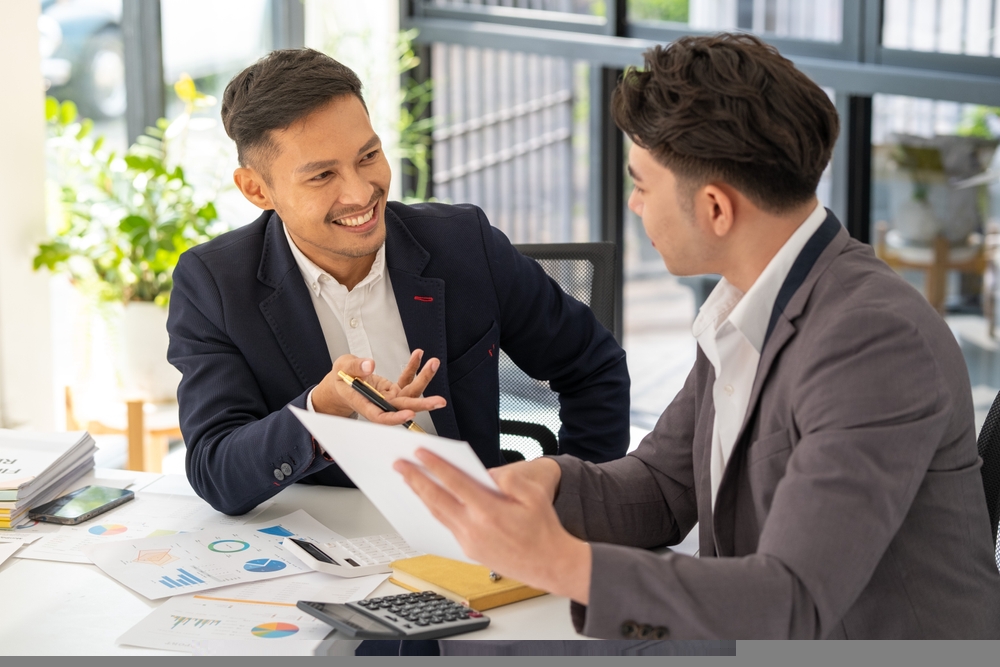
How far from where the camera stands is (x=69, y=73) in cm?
343

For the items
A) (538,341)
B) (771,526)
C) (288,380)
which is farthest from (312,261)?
(771,526)

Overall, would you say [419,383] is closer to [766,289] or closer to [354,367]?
[354,367]

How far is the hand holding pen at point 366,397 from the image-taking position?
1.46 m

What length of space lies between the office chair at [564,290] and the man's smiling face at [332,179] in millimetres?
459

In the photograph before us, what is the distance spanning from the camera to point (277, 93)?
1.79 meters

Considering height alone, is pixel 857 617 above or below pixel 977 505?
below

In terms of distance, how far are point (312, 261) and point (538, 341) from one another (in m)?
0.48

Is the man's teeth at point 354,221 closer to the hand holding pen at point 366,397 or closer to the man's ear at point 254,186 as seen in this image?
the man's ear at point 254,186

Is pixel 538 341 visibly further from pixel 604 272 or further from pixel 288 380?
pixel 288 380

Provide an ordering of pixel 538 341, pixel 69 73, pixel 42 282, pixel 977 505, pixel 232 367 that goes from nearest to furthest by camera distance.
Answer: pixel 977 505 → pixel 232 367 → pixel 538 341 → pixel 42 282 → pixel 69 73

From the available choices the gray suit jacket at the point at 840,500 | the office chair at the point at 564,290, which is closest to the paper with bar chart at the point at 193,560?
the gray suit jacket at the point at 840,500

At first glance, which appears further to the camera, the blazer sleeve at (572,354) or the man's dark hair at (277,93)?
the blazer sleeve at (572,354)

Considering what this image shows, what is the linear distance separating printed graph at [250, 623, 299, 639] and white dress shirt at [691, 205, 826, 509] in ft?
1.84

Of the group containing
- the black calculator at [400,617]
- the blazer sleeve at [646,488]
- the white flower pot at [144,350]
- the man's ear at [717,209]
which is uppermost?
the man's ear at [717,209]
